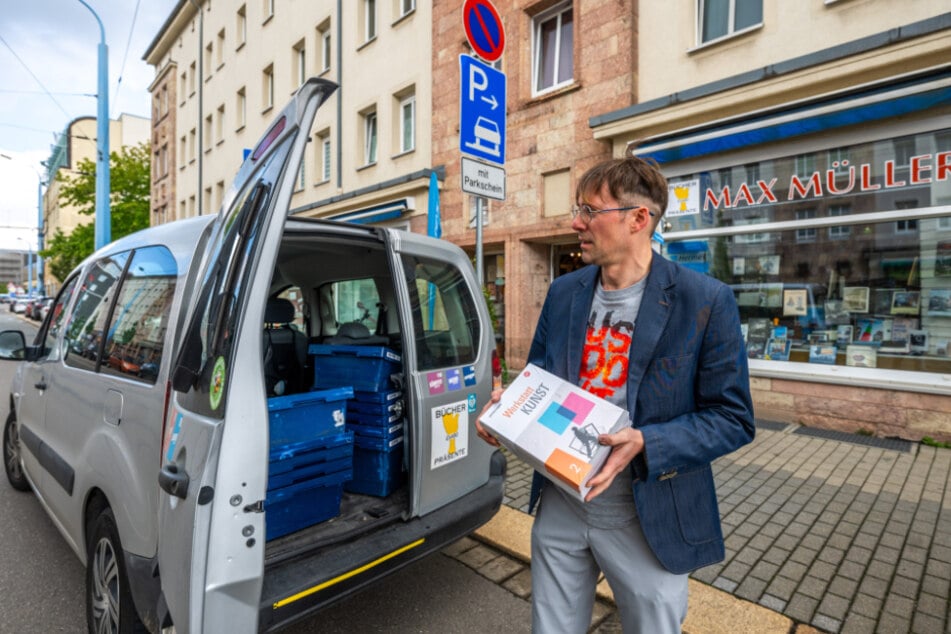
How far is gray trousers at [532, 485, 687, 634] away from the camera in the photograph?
1.59 meters

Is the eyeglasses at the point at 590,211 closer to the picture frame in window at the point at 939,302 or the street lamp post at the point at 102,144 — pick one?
the picture frame in window at the point at 939,302

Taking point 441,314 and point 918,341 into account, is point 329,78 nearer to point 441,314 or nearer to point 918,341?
point 441,314

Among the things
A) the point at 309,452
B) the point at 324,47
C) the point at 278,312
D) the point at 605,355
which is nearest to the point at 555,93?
the point at 278,312

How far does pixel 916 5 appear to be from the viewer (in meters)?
5.77

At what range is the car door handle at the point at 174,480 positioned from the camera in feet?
5.77

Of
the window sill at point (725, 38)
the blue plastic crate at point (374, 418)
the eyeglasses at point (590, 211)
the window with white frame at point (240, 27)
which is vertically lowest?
the blue plastic crate at point (374, 418)

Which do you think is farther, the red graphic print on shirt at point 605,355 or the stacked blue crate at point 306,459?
the stacked blue crate at point 306,459

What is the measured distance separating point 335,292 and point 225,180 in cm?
1907

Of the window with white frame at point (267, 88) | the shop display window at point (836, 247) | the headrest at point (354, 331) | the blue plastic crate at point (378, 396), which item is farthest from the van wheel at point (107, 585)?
the window with white frame at point (267, 88)

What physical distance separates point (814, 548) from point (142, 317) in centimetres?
395

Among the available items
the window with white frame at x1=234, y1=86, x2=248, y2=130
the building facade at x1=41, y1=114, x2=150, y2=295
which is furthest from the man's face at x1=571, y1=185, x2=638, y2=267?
the building facade at x1=41, y1=114, x2=150, y2=295

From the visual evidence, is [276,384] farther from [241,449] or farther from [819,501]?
[819,501]

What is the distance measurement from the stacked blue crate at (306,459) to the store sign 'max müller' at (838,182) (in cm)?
630

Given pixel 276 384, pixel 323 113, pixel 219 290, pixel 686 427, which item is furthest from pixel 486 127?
pixel 323 113
